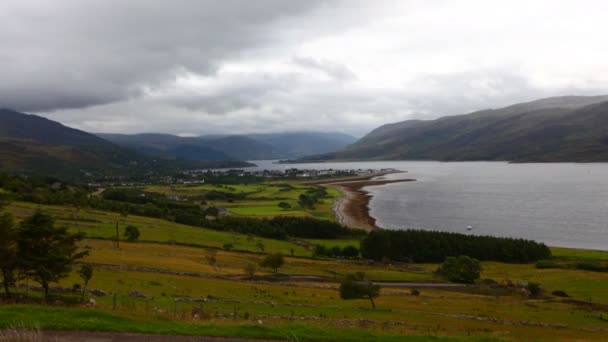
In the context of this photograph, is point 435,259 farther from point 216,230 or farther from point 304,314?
point 304,314

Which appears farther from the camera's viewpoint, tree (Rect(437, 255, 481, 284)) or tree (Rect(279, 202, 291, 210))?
tree (Rect(279, 202, 291, 210))

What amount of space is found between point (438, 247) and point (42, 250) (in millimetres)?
79708

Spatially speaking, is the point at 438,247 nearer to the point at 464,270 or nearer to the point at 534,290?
the point at 464,270

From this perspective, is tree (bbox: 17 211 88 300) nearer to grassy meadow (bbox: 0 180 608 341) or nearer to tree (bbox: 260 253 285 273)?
grassy meadow (bbox: 0 180 608 341)

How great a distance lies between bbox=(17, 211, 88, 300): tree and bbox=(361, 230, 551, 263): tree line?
70.8m

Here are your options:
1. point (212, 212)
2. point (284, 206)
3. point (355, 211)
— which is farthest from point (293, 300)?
point (284, 206)

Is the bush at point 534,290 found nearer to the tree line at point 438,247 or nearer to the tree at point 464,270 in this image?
the tree at point 464,270

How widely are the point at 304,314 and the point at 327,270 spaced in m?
38.2

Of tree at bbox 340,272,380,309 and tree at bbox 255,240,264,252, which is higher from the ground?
tree at bbox 340,272,380,309

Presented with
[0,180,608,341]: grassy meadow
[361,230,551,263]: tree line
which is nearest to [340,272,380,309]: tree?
[0,180,608,341]: grassy meadow

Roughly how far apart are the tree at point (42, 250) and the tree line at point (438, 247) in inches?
2786

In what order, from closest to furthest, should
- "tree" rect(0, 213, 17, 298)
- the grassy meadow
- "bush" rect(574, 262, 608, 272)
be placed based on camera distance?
the grassy meadow < "tree" rect(0, 213, 17, 298) < "bush" rect(574, 262, 608, 272)

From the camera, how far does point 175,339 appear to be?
52.7ft

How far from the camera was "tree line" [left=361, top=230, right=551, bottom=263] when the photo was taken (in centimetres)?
9000
